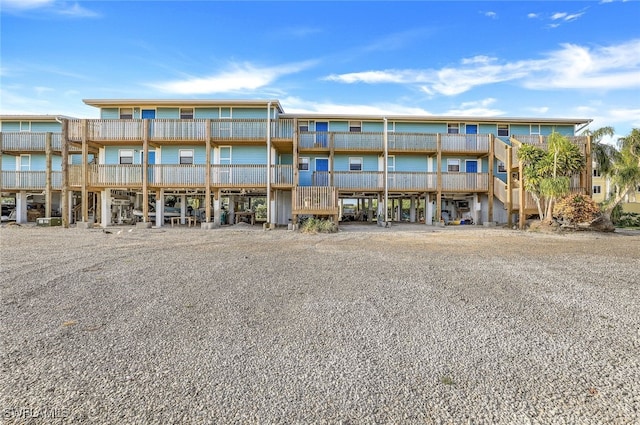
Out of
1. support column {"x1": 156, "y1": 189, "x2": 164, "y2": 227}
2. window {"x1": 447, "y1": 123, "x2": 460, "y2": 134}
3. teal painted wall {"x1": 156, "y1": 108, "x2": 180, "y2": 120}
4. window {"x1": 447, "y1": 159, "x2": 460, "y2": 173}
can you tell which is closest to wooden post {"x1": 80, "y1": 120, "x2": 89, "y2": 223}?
support column {"x1": 156, "y1": 189, "x2": 164, "y2": 227}

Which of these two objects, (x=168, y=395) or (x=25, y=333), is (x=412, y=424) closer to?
(x=168, y=395)

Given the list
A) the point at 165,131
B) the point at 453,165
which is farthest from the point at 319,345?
the point at 453,165

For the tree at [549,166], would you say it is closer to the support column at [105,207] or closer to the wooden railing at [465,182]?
the wooden railing at [465,182]

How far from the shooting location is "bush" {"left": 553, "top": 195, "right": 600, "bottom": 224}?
1638cm

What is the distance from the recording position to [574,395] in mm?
2768

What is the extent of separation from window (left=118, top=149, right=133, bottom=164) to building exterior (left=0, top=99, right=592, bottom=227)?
0.07 meters

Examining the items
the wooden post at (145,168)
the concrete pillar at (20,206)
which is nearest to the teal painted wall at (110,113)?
the wooden post at (145,168)

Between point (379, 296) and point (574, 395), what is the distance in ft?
9.90

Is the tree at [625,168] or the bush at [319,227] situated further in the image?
the tree at [625,168]

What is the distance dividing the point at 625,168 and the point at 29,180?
35400 millimetres

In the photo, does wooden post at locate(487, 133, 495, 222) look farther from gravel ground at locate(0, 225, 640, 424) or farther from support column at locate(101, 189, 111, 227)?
support column at locate(101, 189, 111, 227)

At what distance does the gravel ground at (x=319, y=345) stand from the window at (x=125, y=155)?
1776cm

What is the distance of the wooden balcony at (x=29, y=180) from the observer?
74.0 ft

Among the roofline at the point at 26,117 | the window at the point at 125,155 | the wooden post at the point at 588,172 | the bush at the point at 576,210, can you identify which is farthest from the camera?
the roofline at the point at 26,117
